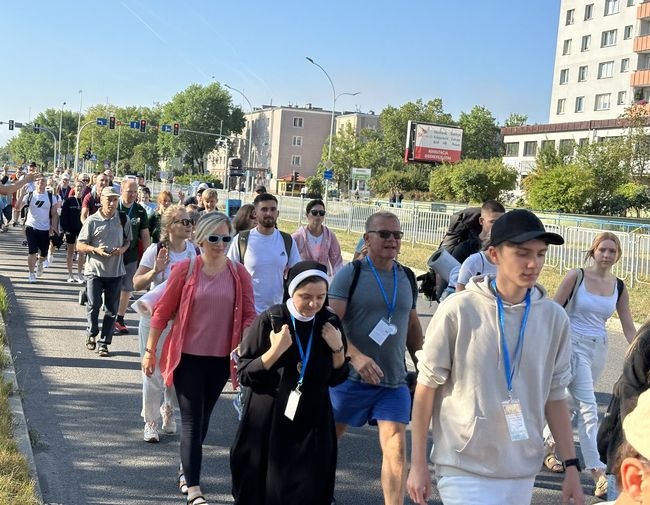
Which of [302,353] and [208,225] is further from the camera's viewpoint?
[208,225]

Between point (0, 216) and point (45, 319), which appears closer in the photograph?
point (45, 319)

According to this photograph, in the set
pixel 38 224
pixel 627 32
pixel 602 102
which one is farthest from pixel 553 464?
pixel 602 102

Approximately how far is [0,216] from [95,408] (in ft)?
55.0

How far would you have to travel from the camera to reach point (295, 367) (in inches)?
174

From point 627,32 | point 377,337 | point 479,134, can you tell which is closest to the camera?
point 377,337

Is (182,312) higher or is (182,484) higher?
(182,312)

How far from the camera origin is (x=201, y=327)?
5324 mm

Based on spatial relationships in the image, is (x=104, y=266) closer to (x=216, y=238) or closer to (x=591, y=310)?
(x=216, y=238)

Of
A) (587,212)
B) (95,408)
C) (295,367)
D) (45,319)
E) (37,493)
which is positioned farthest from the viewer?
(587,212)

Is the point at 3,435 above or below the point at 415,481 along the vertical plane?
below

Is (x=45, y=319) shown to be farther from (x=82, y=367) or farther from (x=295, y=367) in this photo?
(x=295, y=367)

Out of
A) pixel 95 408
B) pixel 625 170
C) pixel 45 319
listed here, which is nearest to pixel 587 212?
pixel 625 170

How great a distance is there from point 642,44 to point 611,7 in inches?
185

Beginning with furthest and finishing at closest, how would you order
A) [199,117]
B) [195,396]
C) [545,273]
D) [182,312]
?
[199,117] → [545,273] → [182,312] → [195,396]
